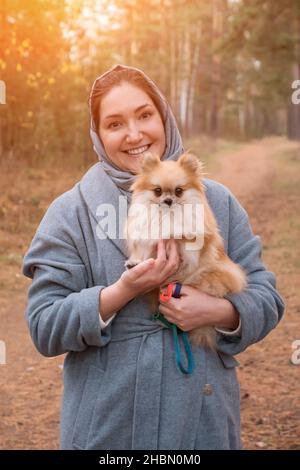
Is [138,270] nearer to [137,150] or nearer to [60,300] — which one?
[60,300]

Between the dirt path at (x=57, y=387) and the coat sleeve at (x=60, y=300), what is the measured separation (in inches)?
105

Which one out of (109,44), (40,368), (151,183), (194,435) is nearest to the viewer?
(194,435)

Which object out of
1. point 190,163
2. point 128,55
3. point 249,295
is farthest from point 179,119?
point 249,295

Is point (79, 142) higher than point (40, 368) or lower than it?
higher

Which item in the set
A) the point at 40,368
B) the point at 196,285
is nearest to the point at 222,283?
the point at 196,285

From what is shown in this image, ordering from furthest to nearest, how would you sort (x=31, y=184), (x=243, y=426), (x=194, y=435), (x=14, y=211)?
1. (x=31, y=184)
2. (x=14, y=211)
3. (x=243, y=426)
4. (x=194, y=435)

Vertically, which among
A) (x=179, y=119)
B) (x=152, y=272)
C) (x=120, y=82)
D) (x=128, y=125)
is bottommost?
(x=152, y=272)

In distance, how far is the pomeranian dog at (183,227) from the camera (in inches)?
86.7

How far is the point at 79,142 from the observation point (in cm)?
1005

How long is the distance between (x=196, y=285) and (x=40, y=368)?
375 cm

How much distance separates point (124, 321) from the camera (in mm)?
2123

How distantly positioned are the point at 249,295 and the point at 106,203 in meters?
0.67

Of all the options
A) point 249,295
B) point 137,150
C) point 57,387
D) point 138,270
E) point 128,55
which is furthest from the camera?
point 128,55

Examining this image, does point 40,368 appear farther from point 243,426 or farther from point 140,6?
point 140,6
